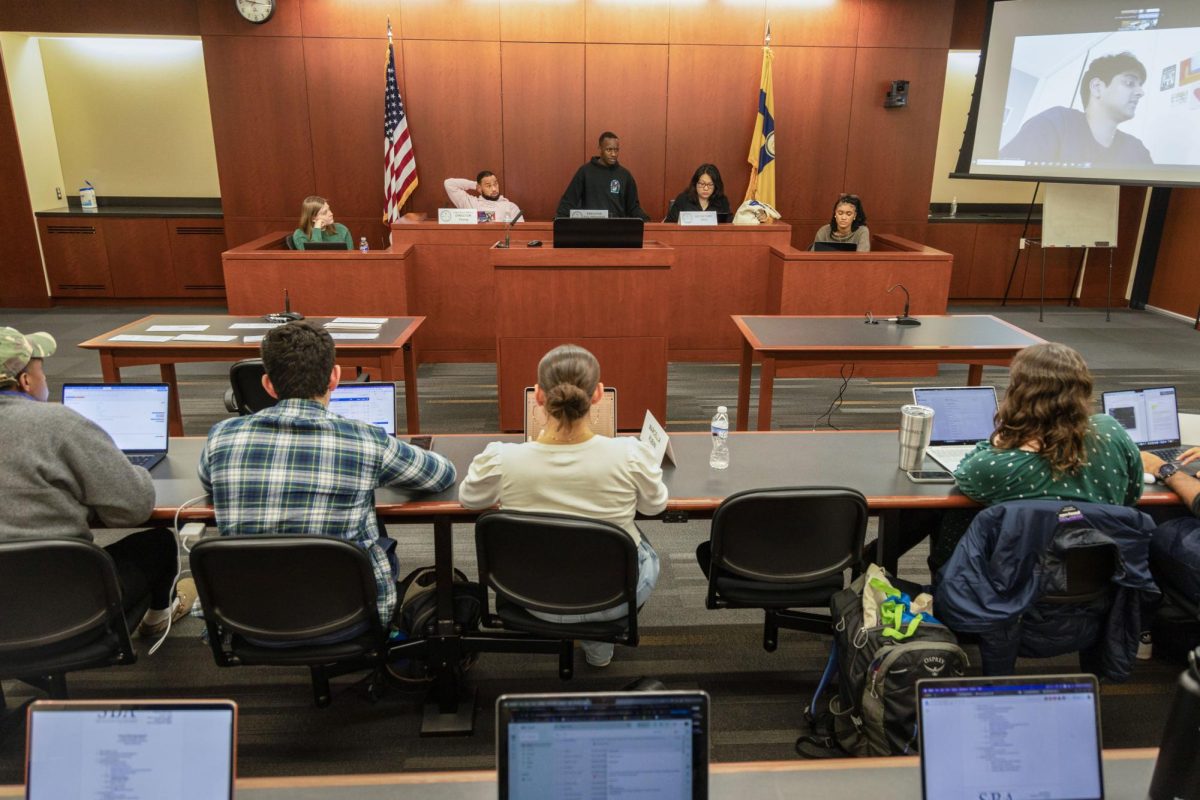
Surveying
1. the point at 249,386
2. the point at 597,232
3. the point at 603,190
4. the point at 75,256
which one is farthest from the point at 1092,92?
the point at 75,256

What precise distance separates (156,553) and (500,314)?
247cm

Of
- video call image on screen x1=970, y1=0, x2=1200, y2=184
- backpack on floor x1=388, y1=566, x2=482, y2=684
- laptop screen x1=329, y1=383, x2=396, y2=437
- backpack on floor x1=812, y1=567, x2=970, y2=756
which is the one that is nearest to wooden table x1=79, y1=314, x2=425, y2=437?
laptop screen x1=329, y1=383, x2=396, y2=437

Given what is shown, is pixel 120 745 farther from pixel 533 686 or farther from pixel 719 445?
pixel 719 445

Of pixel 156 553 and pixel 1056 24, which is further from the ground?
pixel 1056 24

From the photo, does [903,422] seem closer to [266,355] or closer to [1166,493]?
[1166,493]

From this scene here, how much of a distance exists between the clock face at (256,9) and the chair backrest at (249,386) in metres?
5.02

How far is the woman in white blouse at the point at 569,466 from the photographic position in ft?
7.33

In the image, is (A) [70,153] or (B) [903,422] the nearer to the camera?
(B) [903,422]

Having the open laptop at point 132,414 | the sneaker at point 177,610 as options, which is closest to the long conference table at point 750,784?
the open laptop at point 132,414

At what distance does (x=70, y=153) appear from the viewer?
8219mm

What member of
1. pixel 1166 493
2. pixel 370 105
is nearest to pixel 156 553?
pixel 1166 493

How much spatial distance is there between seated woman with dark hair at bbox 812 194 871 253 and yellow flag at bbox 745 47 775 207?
131 centimetres

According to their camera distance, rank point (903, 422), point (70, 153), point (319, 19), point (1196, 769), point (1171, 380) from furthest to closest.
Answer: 1. point (70, 153)
2. point (319, 19)
3. point (1171, 380)
4. point (903, 422)
5. point (1196, 769)

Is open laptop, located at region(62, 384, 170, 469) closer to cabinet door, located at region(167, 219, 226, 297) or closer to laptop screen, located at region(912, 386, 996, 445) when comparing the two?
laptop screen, located at region(912, 386, 996, 445)
